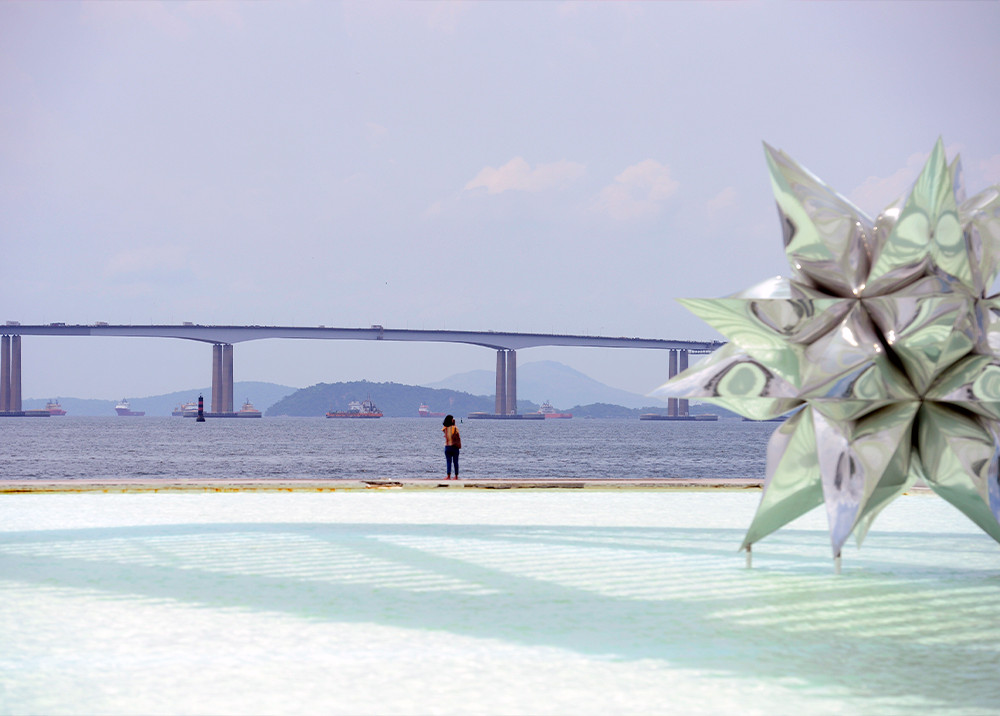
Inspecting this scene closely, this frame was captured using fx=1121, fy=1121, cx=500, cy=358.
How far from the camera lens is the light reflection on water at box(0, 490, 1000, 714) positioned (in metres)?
5.10

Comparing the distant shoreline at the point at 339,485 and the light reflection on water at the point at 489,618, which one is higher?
the distant shoreline at the point at 339,485

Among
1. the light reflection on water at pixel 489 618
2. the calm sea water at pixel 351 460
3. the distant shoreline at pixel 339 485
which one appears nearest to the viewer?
the light reflection on water at pixel 489 618

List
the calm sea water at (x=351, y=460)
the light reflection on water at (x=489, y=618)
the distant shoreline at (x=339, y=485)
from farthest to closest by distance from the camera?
the calm sea water at (x=351, y=460) → the distant shoreline at (x=339, y=485) → the light reflection on water at (x=489, y=618)

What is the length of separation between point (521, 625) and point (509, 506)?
7933 mm

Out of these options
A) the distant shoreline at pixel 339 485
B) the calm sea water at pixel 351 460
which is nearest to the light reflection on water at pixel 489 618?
the distant shoreline at pixel 339 485

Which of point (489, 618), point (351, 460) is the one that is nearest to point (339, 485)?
point (489, 618)

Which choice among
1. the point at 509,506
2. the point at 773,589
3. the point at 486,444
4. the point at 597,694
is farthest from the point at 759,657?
the point at 486,444

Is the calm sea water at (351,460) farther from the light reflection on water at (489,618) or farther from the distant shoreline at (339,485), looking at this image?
the light reflection on water at (489,618)

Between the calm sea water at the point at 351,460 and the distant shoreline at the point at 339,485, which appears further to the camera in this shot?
the calm sea water at the point at 351,460

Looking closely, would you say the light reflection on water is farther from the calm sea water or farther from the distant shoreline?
the calm sea water

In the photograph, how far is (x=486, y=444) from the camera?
8656 centimetres

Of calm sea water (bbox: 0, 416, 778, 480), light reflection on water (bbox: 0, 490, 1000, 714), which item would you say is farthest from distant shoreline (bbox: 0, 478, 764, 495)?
calm sea water (bbox: 0, 416, 778, 480)

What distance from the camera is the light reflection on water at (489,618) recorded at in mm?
5098

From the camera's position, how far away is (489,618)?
6.88m
